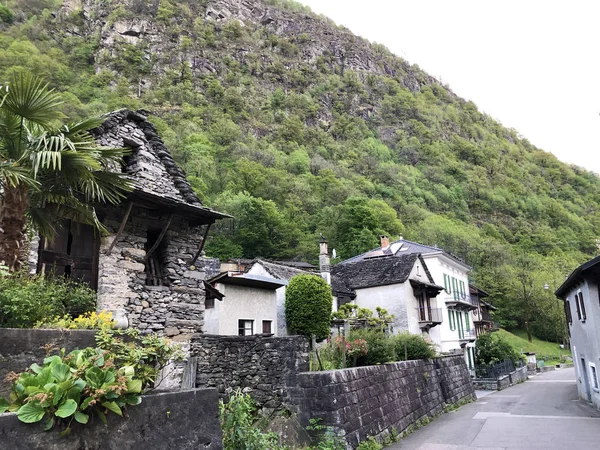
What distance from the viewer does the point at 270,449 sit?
880cm

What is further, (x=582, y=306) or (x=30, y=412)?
(x=582, y=306)

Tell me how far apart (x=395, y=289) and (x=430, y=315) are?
15.3 ft

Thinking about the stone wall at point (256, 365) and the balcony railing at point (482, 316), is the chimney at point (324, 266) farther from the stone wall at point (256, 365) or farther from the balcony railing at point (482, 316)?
Answer: the balcony railing at point (482, 316)

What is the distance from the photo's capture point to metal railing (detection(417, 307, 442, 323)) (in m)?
28.7

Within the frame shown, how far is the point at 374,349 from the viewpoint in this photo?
548 inches

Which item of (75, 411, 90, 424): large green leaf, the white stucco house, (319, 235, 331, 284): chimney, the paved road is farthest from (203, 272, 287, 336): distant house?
(75, 411, 90, 424): large green leaf

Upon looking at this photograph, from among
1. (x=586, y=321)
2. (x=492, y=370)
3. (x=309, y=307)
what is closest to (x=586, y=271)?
(x=586, y=321)

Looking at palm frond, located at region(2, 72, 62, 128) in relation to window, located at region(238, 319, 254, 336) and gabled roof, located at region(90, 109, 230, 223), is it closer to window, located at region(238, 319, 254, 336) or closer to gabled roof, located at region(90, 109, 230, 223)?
gabled roof, located at region(90, 109, 230, 223)

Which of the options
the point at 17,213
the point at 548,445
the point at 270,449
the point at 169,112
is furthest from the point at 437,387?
the point at 169,112

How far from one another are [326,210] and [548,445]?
4962 centimetres

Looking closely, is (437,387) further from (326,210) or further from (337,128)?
(337,128)

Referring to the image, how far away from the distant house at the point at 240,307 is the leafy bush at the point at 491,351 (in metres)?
23.2

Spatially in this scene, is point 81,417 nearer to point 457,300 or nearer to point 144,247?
point 144,247

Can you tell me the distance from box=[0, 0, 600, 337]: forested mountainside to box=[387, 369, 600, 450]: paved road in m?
34.1
